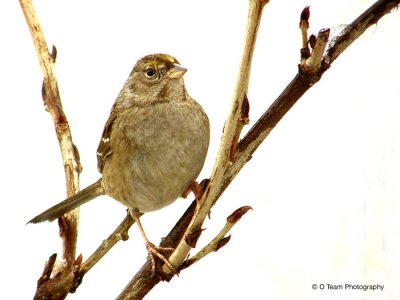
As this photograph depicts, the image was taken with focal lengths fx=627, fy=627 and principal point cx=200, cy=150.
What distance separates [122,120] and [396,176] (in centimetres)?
129

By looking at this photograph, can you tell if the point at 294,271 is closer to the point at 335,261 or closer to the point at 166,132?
the point at 335,261

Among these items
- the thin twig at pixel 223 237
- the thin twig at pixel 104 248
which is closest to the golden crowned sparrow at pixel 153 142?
the thin twig at pixel 104 248

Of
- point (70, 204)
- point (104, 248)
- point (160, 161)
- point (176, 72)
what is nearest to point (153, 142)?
point (160, 161)

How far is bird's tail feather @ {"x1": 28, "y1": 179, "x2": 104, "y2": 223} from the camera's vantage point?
2.05 meters

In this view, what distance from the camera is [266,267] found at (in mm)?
3211

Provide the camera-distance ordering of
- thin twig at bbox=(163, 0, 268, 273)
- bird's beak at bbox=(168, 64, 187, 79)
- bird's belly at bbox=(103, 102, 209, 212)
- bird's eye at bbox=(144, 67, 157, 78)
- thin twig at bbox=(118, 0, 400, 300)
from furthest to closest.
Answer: bird's eye at bbox=(144, 67, 157, 78), bird's beak at bbox=(168, 64, 187, 79), bird's belly at bbox=(103, 102, 209, 212), thin twig at bbox=(118, 0, 400, 300), thin twig at bbox=(163, 0, 268, 273)

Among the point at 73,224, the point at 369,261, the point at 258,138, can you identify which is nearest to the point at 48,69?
the point at 73,224

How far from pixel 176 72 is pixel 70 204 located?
90cm

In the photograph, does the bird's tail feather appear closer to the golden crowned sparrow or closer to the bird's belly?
the golden crowned sparrow

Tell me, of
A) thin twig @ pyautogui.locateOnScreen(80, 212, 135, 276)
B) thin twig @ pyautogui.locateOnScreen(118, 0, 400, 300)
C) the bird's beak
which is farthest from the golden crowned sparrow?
thin twig @ pyautogui.locateOnScreen(118, 0, 400, 300)

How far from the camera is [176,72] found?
2711mm

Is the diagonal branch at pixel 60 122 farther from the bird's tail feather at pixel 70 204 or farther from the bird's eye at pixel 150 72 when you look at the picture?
Result: the bird's eye at pixel 150 72

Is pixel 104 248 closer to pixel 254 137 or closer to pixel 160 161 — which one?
pixel 254 137

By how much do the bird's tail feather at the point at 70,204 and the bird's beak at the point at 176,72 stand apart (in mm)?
638
